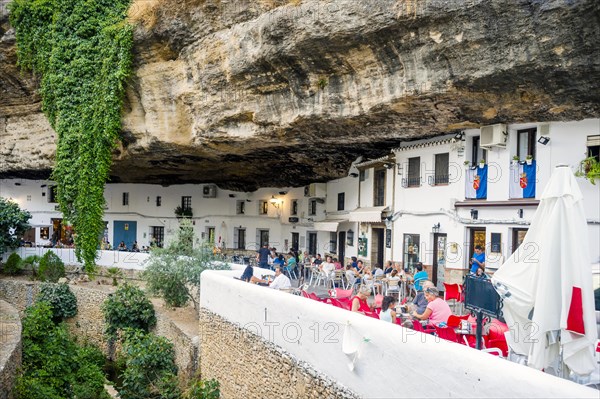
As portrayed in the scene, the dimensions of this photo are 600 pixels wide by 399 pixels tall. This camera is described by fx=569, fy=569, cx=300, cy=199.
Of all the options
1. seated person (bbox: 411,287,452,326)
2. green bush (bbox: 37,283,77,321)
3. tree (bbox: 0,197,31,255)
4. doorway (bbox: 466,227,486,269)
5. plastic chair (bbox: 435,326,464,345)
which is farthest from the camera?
tree (bbox: 0,197,31,255)

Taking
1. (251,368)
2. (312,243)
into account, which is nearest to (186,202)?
(312,243)

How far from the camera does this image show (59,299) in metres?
20.8

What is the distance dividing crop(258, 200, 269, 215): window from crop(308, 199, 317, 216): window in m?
3.76

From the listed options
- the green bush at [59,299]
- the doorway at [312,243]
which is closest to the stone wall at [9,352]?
the green bush at [59,299]

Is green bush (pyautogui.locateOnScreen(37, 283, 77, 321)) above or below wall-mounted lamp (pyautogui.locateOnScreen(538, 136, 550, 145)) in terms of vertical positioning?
below

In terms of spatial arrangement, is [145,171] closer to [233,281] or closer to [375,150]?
[375,150]

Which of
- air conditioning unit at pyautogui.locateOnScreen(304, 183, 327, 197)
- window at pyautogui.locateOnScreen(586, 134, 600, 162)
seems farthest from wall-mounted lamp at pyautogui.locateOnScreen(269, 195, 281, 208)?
window at pyautogui.locateOnScreen(586, 134, 600, 162)

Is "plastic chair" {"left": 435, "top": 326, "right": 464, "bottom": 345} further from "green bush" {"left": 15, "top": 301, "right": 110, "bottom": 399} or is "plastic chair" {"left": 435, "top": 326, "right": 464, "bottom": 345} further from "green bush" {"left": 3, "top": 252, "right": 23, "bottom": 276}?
"green bush" {"left": 3, "top": 252, "right": 23, "bottom": 276}

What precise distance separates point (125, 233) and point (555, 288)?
2982 cm

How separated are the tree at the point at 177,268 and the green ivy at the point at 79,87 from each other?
5.48 metres

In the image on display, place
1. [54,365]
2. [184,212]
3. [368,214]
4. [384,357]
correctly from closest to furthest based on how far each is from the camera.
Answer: [384,357]
[54,365]
[368,214]
[184,212]

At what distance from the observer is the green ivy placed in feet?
63.7

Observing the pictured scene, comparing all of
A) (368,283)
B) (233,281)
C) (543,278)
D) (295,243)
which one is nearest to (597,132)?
(368,283)

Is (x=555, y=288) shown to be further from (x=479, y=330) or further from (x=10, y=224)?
(x=10, y=224)
